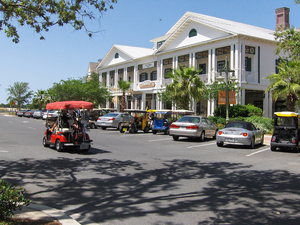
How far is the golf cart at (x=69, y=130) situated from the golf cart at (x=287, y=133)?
862 cm

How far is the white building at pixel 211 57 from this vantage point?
2802cm

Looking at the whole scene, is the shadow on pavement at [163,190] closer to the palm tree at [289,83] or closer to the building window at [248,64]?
the palm tree at [289,83]

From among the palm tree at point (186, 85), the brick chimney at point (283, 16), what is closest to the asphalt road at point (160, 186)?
the palm tree at point (186, 85)

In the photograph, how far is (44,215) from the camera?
4789 mm

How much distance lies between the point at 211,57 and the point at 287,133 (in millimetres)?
17946

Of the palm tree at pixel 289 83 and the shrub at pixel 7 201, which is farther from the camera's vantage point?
the palm tree at pixel 289 83

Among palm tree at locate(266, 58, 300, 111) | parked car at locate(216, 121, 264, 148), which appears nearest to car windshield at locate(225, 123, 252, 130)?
parked car at locate(216, 121, 264, 148)

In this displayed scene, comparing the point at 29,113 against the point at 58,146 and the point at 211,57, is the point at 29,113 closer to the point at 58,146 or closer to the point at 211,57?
the point at 211,57

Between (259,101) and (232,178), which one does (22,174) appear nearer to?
(232,178)

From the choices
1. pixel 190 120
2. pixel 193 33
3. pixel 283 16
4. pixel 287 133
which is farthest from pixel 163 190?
pixel 283 16

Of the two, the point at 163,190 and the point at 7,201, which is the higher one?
the point at 7,201

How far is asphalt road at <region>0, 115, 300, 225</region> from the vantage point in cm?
511

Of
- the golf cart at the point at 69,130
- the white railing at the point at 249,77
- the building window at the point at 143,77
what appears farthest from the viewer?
the building window at the point at 143,77

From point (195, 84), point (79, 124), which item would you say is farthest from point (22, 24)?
point (195, 84)
